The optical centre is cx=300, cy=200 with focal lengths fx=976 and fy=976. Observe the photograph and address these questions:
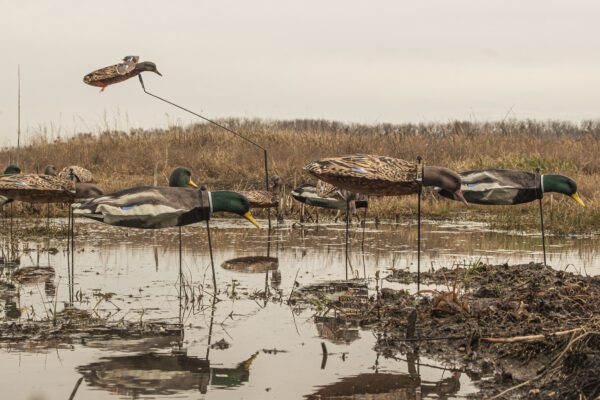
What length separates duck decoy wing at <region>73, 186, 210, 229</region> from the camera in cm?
877

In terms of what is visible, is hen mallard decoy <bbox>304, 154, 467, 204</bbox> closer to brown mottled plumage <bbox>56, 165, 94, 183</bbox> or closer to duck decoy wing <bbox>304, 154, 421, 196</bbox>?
duck decoy wing <bbox>304, 154, 421, 196</bbox>

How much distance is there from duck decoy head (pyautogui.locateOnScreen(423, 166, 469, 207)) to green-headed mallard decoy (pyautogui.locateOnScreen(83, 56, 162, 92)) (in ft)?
11.1

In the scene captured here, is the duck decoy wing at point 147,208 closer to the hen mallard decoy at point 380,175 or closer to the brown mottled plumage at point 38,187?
the hen mallard decoy at point 380,175

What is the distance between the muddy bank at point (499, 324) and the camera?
5.60 m

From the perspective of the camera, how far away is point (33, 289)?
927 cm

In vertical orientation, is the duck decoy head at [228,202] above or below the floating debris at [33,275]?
above

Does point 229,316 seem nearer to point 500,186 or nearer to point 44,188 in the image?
point 44,188

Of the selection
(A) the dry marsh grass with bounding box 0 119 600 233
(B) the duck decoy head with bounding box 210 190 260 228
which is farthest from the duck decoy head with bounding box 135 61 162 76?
(A) the dry marsh grass with bounding box 0 119 600 233

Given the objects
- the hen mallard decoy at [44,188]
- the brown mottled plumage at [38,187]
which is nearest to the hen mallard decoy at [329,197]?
the hen mallard decoy at [44,188]

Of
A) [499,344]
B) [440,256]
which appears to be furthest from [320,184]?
[499,344]

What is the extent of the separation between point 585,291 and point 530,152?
55.2 feet

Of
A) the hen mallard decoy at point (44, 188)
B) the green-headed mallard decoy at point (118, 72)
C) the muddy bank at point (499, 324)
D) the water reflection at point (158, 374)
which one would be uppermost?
the green-headed mallard decoy at point (118, 72)

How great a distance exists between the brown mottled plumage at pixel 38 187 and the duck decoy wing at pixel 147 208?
163 cm

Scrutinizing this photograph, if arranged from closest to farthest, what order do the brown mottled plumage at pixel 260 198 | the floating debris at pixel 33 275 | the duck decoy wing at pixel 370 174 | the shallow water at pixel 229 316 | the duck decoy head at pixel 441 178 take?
the shallow water at pixel 229 316 → the duck decoy wing at pixel 370 174 → the duck decoy head at pixel 441 178 → the floating debris at pixel 33 275 → the brown mottled plumage at pixel 260 198
